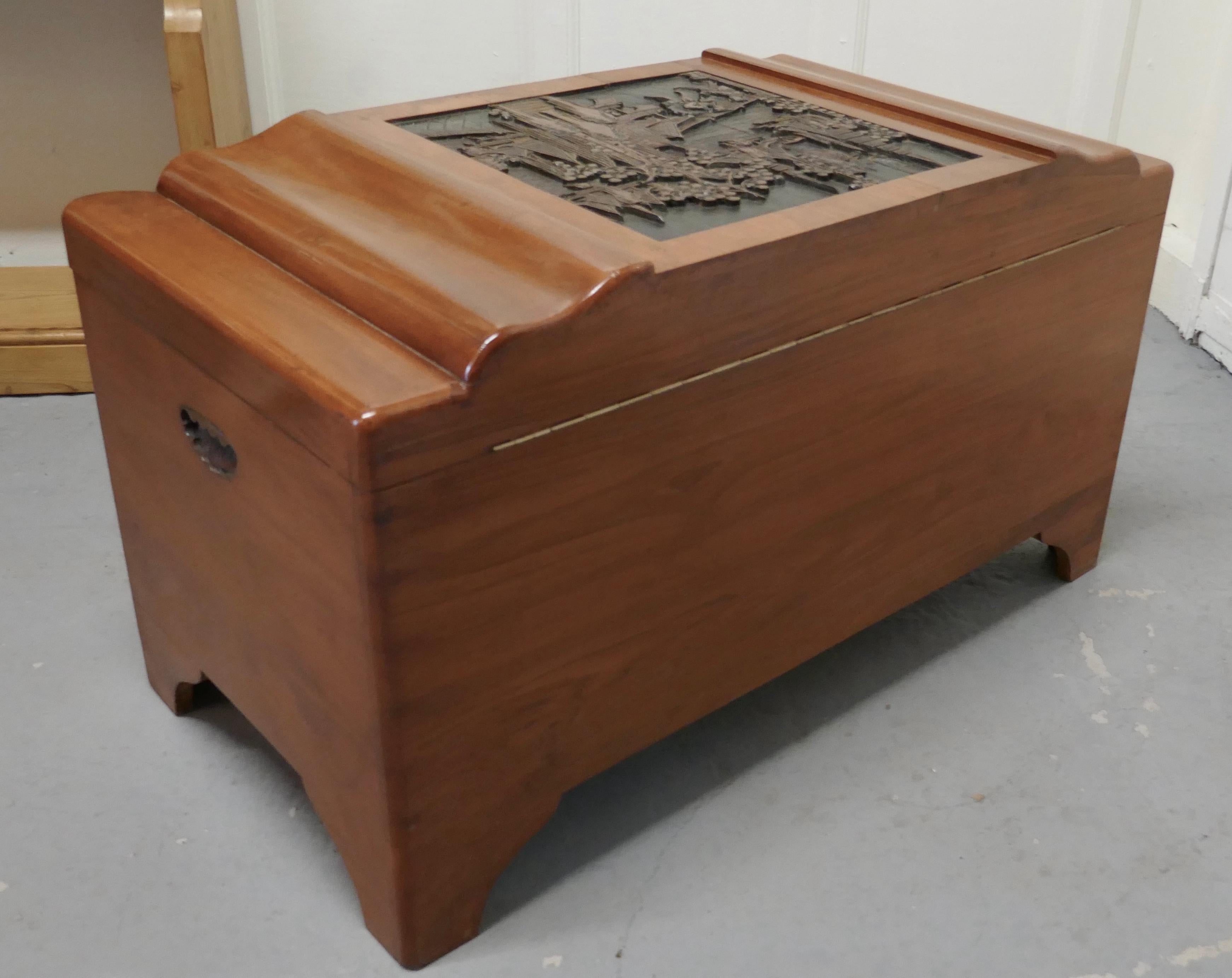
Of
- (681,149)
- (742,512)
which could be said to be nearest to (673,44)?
(681,149)

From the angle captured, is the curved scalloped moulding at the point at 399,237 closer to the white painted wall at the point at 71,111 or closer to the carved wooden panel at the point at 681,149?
the carved wooden panel at the point at 681,149

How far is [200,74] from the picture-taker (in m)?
1.83

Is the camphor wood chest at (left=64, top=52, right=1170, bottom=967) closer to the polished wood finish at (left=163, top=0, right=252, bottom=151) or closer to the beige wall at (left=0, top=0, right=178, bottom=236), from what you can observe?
the polished wood finish at (left=163, top=0, right=252, bottom=151)

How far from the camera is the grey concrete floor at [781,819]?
1.11 m

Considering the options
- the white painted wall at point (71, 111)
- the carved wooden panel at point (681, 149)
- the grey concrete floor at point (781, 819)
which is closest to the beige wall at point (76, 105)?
the white painted wall at point (71, 111)

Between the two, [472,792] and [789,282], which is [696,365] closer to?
[789,282]

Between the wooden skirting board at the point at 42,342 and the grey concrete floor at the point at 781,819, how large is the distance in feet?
1.58

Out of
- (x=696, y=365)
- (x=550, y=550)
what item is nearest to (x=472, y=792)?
(x=550, y=550)

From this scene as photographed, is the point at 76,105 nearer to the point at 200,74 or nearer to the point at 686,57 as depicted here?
the point at 200,74

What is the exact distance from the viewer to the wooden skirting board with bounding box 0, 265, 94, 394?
1996mm

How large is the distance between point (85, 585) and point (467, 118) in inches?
29.3

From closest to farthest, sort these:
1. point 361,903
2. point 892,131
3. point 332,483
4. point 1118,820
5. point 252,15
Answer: point 332,483 < point 361,903 < point 1118,820 < point 892,131 < point 252,15

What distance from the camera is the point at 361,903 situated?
113cm

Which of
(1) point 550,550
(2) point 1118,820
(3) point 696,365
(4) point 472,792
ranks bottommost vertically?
(2) point 1118,820
